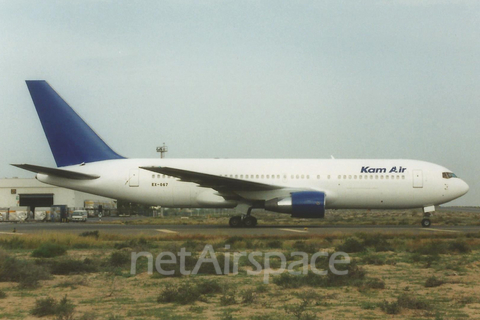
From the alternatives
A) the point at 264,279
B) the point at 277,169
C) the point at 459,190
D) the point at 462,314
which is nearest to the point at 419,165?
the point at 459,190

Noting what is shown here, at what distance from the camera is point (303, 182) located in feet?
82.5

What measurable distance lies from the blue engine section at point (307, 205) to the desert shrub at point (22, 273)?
46.3 ft

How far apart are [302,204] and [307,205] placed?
227 millimetres

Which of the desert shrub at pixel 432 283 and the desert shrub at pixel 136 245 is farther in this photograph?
the desert shrub at pixel 136 245

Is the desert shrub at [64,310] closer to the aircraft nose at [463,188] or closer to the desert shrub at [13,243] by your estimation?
the desert shrub at [13,243]

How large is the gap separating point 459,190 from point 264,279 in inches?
730

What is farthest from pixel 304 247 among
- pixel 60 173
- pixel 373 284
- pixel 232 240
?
pixel 60 173

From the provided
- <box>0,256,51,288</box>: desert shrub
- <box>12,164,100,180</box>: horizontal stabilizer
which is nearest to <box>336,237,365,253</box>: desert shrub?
<box>0,256,51,288</box>: desert shrub

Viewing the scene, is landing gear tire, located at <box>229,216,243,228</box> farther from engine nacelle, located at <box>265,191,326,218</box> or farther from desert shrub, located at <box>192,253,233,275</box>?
desert shrub, located at <box>192,253,233,275</box>

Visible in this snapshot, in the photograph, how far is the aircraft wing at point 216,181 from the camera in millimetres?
23094

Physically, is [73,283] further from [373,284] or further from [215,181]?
[215,181]

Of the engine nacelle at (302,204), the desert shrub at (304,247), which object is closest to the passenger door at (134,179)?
the engine nacelle at (302,204)

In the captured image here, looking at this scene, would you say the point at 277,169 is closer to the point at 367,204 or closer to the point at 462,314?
the point at 367,204

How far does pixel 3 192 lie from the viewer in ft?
210
